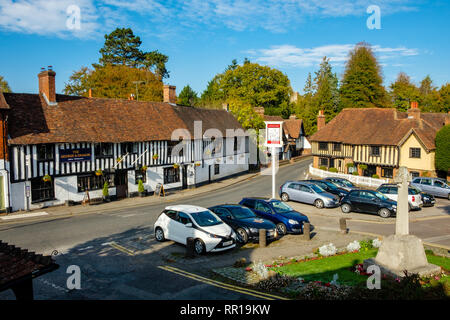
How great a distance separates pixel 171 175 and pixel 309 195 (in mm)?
13415

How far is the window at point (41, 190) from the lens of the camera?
79.4 ft

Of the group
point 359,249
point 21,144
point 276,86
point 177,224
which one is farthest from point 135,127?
point 276,86

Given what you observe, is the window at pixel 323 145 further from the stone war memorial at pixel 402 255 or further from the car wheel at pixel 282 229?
the stone war memorial at pixel 402 255

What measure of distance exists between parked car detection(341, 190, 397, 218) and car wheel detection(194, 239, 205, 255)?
12848mm

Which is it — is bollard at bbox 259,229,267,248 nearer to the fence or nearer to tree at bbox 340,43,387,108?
the fence

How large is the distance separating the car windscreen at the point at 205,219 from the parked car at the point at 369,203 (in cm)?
1174

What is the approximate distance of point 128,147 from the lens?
29656mm

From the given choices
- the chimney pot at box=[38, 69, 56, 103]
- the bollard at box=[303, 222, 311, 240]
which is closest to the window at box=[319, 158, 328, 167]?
the bollard at box=[303, 222, 311, 240]

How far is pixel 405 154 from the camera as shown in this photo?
121 ft

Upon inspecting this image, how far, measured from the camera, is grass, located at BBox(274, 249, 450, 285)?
37.1ft

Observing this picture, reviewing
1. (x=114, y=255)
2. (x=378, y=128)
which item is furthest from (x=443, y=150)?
(x=114, y=255)

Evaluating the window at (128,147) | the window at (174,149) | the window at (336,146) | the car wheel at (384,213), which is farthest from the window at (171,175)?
the window at (336,146)

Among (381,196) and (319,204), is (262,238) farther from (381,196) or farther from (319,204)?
(381,196)
